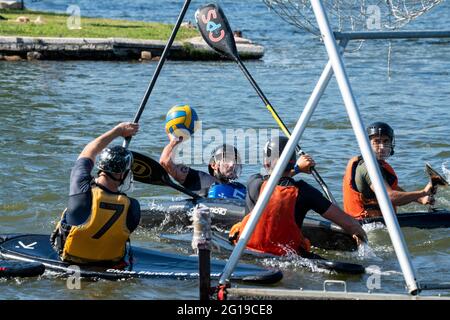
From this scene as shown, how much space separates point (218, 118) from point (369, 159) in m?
12.6

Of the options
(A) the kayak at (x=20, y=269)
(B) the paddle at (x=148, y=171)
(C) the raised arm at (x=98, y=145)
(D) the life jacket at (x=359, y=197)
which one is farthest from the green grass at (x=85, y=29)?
→ (A) the kayak at (x=20, y=269)

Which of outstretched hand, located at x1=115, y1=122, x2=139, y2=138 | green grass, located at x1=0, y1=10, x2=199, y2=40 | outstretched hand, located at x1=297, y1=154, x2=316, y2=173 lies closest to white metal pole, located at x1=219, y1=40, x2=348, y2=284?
outstretched hand, located at x1=115, y1=122, x2=139, y2=138

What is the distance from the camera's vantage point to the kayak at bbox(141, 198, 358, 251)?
9.80 meters

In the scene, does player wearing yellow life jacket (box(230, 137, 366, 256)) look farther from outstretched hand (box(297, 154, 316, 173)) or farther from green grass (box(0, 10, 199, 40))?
green grass (box(0, 10, 199, 40))

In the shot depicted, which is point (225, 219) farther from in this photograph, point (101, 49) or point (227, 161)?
point (101, 49)

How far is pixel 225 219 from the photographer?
1027cm

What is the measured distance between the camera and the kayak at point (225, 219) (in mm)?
9797

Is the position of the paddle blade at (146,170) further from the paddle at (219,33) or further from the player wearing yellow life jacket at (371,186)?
the player wearing yellow life jacket at (371,186)

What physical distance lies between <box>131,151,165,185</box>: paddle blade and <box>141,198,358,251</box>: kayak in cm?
40

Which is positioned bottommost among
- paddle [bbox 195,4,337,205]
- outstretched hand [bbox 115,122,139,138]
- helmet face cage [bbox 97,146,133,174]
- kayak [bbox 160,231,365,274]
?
kayak [bbox 160,231,365,274]

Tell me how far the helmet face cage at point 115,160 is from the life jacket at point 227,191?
279 centimetres
